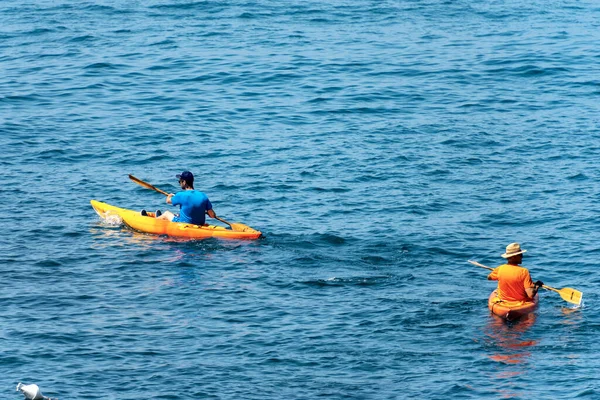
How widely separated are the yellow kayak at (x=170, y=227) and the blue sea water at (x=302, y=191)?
27 cm

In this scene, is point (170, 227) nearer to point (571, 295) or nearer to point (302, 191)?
point (302, 191)

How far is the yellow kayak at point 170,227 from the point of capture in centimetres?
2128

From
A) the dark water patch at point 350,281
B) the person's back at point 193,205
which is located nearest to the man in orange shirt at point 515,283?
the dark water patch at point 350,281

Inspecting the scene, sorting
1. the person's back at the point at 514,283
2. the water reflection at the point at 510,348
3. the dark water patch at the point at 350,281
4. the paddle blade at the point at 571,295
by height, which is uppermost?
the person's back at the point at 514,283

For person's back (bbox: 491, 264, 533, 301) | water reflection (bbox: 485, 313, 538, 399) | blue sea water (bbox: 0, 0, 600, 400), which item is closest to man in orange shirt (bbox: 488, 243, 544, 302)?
person's back (bbox: 491, 264, 533, 301)

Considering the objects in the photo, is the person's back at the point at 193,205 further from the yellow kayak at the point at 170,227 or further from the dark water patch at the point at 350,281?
the dark water patch at the point at 350,281

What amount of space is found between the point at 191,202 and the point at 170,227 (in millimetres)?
742

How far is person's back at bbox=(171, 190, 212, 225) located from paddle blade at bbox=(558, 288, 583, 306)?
7771mm

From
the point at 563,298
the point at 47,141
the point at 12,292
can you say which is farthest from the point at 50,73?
the point at 563,298

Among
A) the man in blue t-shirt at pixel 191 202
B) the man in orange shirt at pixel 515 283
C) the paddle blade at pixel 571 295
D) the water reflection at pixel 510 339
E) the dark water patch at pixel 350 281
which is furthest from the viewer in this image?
the man in blue t-shirt at pixel 191 202

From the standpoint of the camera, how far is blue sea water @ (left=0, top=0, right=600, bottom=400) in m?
15.5

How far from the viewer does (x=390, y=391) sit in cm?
1453

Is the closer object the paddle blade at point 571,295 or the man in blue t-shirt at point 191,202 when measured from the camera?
the paddle blade at point 571,295

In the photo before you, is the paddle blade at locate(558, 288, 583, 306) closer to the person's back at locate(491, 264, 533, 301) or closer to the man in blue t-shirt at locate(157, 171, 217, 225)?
the person's back at locate(491, 264, 533, 301)
